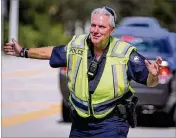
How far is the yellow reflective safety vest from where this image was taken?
409cm

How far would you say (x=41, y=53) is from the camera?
446 cm

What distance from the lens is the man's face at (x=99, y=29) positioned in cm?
406

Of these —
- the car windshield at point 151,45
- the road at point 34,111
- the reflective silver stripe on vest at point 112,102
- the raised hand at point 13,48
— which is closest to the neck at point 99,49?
the reflective silver stripe on vest at point 112,102

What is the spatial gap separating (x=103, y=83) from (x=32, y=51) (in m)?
0.72

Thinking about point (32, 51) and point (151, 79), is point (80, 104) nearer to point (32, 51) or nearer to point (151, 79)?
point (151, 79)

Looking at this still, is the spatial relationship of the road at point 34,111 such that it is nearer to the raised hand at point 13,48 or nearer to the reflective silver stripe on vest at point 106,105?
the raised hand at point 13,48

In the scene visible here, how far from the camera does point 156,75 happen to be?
159 inches

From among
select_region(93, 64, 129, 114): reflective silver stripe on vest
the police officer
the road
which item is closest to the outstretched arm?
the police officer

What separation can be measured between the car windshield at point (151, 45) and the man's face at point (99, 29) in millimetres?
5191

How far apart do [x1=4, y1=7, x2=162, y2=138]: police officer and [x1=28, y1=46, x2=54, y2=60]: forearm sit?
262mm

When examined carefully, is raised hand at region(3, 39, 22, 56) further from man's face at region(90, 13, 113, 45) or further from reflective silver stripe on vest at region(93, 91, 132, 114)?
reflective silver stripe on vest at region(93, 91, 132, 114)

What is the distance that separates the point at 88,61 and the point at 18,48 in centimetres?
69

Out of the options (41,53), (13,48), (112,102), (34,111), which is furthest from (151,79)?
(34,111)

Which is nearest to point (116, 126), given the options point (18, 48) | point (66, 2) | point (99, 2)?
point (18, 48)
